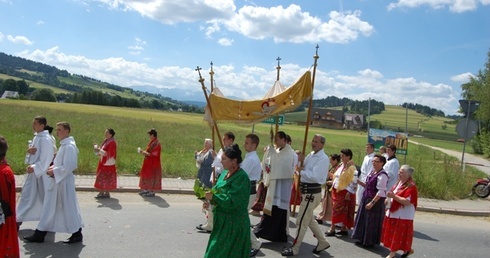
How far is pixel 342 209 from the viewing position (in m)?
8.56

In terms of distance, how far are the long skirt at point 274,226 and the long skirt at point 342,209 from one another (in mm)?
1454

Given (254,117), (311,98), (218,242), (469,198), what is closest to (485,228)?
(469,198)

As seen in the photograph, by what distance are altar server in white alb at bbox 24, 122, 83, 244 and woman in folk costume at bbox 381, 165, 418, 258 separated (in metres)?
5.07

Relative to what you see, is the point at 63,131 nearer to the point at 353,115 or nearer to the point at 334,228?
the point at 334,228

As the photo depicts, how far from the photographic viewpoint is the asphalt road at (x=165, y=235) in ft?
22.0

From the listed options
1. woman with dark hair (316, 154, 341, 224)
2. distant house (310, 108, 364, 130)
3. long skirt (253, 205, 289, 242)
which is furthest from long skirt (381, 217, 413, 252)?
distant house (310, 108, 364, 130)

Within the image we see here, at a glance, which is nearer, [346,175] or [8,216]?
[8,216]

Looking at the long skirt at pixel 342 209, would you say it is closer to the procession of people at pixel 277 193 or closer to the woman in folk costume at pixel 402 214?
the procession of people at pixel 277 193

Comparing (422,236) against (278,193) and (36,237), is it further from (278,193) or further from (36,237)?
(36,237)

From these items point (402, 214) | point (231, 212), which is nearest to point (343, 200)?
point (402, 214)

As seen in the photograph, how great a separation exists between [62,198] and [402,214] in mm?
5517

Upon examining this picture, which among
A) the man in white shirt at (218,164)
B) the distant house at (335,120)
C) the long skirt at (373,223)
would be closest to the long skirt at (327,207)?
the long skirt at (373,223)

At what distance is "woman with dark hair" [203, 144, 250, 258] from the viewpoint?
4645 mm

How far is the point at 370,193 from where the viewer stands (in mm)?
7828
